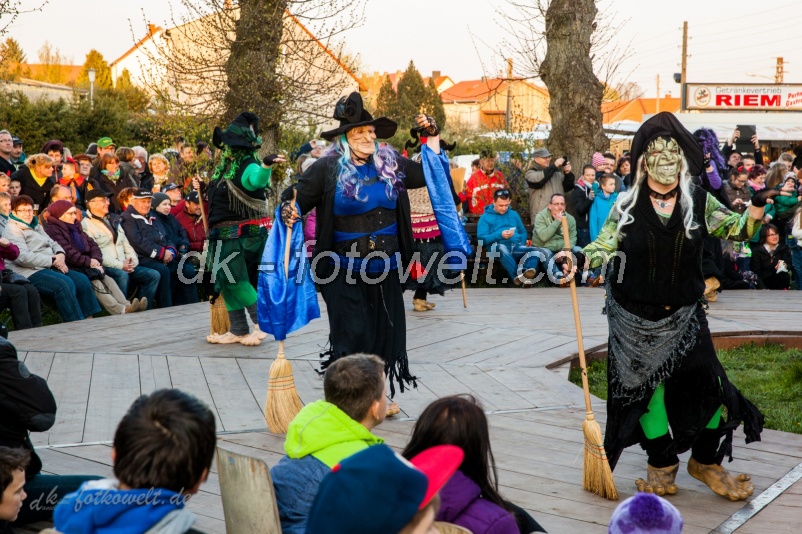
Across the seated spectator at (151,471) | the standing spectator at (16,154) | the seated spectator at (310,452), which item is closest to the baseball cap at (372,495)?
the seated spectator at (151,471)

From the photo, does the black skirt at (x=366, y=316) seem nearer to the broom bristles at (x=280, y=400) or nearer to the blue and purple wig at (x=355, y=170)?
the broom bristles at (x=280, y=400)

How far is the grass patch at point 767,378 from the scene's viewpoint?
6.62m

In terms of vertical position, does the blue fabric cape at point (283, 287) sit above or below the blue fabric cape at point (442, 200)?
below

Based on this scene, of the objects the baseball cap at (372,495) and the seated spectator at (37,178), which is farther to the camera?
the seated spectator at (37,178)

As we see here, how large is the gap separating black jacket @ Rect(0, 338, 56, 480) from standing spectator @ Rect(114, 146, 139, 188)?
873cm

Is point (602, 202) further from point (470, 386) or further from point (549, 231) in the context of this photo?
point (470, 386)

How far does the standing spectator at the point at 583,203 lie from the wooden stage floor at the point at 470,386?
2192mm

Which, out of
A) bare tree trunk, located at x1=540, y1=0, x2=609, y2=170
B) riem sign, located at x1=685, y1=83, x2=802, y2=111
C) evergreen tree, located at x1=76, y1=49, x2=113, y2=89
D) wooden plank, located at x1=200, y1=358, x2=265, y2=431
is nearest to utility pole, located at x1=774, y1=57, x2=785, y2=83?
riem sign, located at x1=685, y1=83, x2=802, y2=111

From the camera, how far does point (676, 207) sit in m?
4.90

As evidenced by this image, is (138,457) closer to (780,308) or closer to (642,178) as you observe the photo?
(642,178)

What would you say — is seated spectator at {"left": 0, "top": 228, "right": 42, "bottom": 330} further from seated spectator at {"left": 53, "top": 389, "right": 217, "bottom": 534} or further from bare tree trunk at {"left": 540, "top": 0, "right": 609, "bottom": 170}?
bare tree trunk at {"left": 540, "top": 0, "right": 609, "bottom": 170}

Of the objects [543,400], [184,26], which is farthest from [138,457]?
[184,26]

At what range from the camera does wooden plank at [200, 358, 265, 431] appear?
6141 millimetres

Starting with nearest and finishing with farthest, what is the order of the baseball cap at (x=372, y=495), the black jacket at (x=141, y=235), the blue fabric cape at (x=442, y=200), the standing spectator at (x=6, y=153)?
the baseball cap at (x=372, y=495) → the blue fabric cape at (x=442, y=200) → the black jacket at (x=141, y=235) → the standing spectator at (x=6, y=153)
